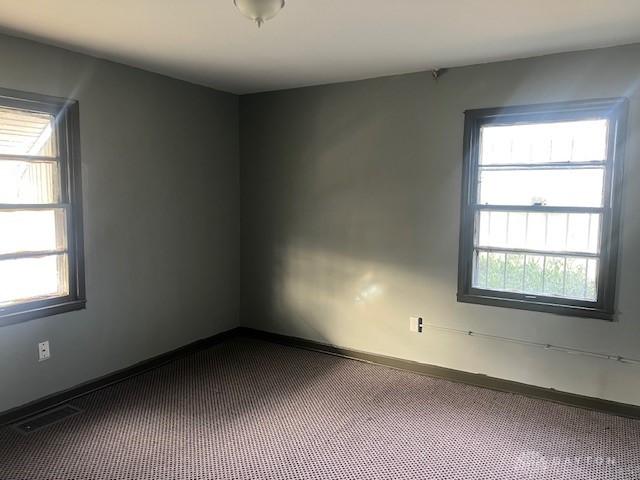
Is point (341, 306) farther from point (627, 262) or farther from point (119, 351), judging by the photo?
point (627, 262)

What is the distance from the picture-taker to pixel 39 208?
2945mm

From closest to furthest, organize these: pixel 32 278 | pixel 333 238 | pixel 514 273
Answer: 1. pixel 32 278
2. pixel 514 273
3. pixel 333 238

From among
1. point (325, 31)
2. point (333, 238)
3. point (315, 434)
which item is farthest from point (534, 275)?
point (325, 31)

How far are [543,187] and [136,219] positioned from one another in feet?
9.35

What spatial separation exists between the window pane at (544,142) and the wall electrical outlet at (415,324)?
1243mm

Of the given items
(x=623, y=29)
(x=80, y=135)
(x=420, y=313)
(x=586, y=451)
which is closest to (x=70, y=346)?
(x=80, y=135)

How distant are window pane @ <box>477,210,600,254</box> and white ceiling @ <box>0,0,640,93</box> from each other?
1.04 m

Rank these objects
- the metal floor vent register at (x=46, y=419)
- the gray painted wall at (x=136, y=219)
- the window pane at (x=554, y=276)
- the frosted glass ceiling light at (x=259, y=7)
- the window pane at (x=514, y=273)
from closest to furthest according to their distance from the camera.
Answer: the frosted glass ceiling light at (x=259, y=7), the metal floor vent register at (x=46, y=419), the gray painted wall at (x=136, y=219), the window pane at (x=554, y=276), the window pane at (x=514, y=273)

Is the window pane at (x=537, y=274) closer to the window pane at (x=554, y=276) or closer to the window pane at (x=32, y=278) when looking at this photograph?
the window pane at (x=554, y=276)

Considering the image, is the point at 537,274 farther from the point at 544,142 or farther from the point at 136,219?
the point at 136,219

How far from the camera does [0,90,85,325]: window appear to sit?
2.83 m

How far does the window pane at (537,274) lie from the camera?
123 inches

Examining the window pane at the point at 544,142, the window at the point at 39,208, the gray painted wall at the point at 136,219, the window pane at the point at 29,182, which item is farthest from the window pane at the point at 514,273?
the window pane at the point at 29,182

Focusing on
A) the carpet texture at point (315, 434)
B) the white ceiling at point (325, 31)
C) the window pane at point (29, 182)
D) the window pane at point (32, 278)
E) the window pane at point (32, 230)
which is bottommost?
the carpet texture at point (315, 434)
